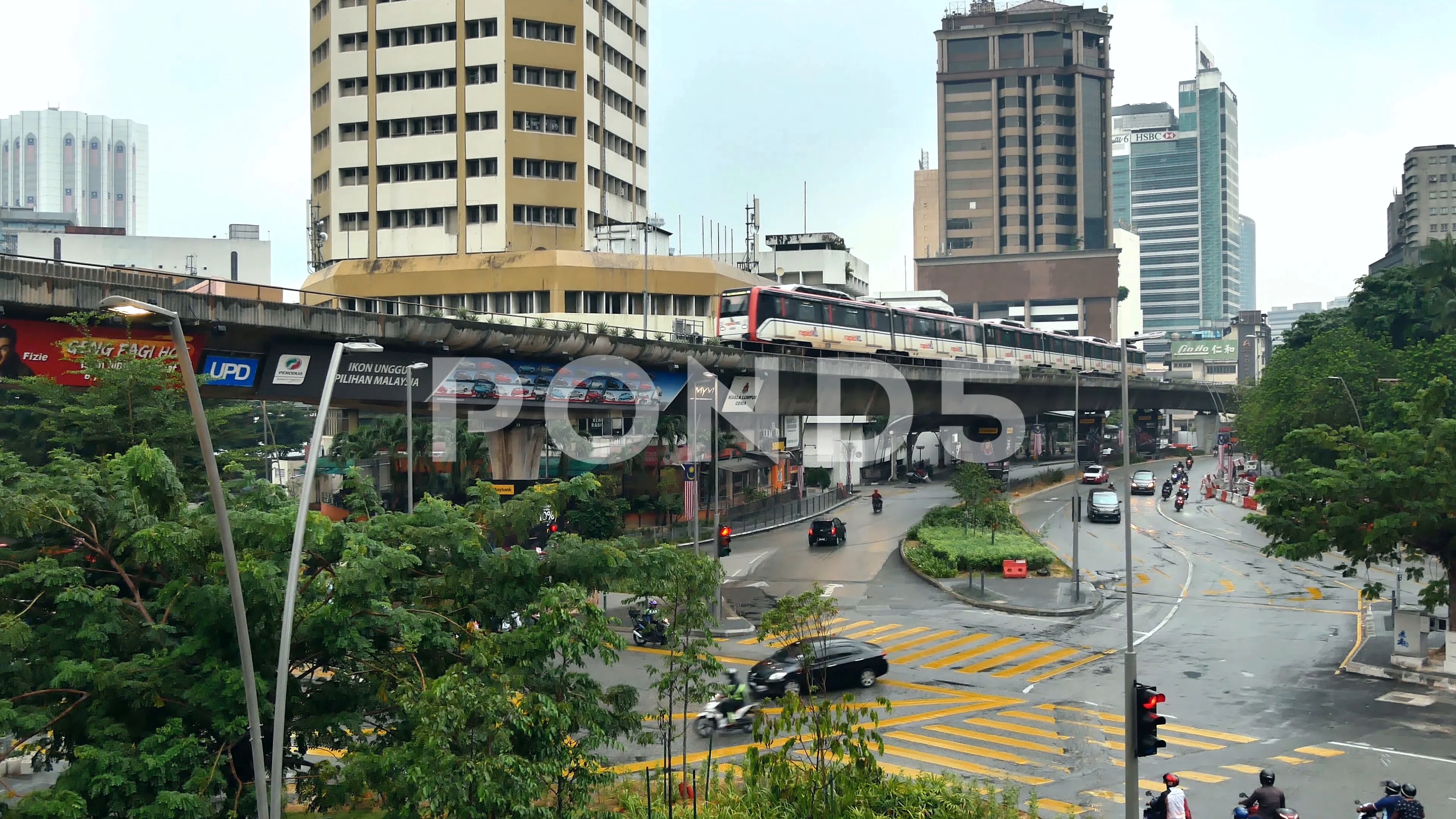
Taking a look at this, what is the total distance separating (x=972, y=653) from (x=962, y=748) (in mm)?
9587

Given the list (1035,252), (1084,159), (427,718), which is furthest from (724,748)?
(1084,159)

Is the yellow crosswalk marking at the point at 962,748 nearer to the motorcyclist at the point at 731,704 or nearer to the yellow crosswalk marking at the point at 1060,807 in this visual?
the yellow crosswalk marking at the point at 1060,807

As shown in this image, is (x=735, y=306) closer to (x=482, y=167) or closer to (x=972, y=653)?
(x=972, y=653)

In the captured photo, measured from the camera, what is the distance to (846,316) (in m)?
61.2

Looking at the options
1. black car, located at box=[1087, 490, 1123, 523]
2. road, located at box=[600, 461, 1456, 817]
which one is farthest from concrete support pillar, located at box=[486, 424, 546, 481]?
black car, located at box=[1087, 490, 1123, 523]

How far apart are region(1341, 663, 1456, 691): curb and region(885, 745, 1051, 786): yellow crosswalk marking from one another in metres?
13.4

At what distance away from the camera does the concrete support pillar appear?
167 ft

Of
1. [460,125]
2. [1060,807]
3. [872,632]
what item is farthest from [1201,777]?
[460,125]

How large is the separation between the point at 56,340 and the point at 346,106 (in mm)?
54901

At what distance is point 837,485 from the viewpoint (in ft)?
251

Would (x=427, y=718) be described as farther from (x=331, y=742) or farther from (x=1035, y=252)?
(x=1035, y=252)

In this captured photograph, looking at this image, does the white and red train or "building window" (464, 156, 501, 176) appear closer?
the white and red train

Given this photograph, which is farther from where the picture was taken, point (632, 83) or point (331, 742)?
point (632, 83)

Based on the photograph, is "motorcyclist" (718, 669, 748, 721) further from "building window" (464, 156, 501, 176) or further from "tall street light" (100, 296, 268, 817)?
"building window" (464, 156, 501, 176)
